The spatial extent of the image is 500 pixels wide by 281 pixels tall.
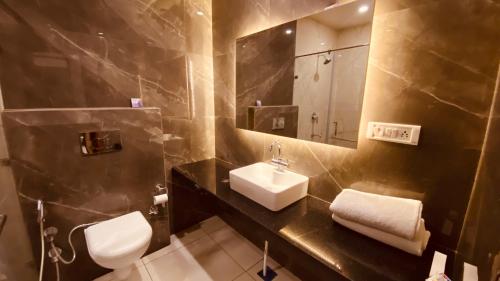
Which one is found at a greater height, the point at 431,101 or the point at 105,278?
the point at 431,101

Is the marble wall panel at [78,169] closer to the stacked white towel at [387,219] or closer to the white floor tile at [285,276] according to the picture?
the white floor tile at [285,276]

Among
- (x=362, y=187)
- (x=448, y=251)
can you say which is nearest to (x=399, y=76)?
(x=362, y=187)

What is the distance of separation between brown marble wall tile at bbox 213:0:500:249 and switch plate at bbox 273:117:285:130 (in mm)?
511

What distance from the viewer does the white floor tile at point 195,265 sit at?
5.88ft

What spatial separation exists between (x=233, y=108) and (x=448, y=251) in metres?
1.86

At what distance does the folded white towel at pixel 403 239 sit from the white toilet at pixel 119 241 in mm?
1452

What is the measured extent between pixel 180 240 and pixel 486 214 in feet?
7.71

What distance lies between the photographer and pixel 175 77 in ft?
6.69

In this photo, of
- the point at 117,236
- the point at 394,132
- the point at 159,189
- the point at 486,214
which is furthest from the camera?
the point at 159,189

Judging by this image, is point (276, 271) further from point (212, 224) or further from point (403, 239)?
point (403, 239)

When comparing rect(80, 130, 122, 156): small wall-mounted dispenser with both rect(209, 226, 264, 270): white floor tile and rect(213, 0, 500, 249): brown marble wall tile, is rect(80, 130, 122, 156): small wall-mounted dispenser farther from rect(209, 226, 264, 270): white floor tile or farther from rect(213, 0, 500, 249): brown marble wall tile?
rect(213, 0, 500, 249): brown marble wall tile

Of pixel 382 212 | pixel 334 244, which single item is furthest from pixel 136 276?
pixel 382 212

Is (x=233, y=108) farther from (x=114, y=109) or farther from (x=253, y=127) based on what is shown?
(x=114, y=109)

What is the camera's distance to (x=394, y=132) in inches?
43.2
